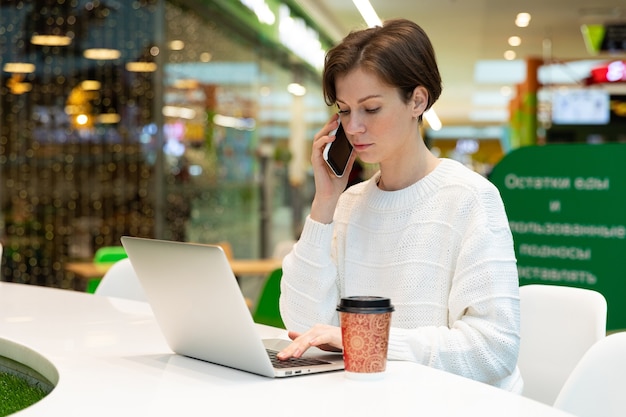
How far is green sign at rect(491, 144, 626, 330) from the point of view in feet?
16.3

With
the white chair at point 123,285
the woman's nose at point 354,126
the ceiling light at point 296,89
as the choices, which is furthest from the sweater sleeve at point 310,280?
the ceiling light at point 296,89

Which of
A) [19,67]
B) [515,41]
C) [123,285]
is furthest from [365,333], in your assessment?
[515,41]

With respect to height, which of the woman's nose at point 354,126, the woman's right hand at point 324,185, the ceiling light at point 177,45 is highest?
the ceiling light at point 177,45

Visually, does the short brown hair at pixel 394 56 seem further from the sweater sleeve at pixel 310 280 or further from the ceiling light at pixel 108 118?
the ceiling light at pixel 108 118

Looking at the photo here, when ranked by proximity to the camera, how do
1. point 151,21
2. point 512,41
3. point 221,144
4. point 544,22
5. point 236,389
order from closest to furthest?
point 236,389 < point 151,21 < point 221,144 < point 544,22 < point 512,41

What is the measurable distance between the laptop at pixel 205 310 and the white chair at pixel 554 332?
0.79 meters

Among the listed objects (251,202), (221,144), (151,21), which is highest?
(151,21)

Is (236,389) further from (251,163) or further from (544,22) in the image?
(544,22)

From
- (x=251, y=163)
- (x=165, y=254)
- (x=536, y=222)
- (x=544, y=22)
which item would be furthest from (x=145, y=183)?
(x=165, y=254)

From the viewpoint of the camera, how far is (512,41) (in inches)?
485

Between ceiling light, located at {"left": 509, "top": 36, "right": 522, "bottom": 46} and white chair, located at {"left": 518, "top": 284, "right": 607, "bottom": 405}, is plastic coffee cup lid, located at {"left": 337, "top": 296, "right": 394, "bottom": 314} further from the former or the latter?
ceiling light, located at {"left": 509, "top": 36, "right": 522, "bottom": 46}

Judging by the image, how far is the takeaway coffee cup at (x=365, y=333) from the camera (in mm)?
1617

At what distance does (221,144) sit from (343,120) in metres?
7.12

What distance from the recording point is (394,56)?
2227mm
